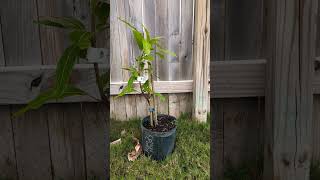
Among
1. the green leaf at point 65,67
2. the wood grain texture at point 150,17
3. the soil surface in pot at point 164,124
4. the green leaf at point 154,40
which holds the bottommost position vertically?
the soil surface in pot at point 164,124

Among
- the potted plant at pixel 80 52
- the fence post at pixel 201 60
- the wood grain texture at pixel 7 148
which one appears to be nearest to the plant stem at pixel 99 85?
the potted plant at pixel 80 52

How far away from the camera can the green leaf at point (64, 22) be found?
2.76 ft

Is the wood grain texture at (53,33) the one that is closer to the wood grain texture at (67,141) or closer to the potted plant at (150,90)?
the wood grain texture at (67,141)

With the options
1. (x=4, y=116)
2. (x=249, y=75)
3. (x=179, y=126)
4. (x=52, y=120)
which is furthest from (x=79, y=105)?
(x=249, y=75)

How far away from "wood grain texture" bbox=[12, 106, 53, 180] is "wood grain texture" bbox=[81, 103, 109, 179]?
12cm

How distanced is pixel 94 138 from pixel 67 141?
81mm

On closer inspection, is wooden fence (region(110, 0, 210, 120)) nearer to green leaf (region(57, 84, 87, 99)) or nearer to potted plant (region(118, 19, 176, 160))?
potted plant (region(118, 19, 176, 160))

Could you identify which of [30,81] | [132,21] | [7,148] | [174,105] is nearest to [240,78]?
[174,105]

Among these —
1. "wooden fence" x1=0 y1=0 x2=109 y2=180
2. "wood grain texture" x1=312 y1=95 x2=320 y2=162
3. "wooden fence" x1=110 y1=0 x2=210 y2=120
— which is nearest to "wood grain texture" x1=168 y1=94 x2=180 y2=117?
"wooden fence" x1=110 y1=0 x2=210 y2=120

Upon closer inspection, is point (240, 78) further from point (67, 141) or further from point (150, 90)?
point (67, 141)

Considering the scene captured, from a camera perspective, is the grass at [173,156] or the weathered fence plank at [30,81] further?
the weathered fence plank at [30,81]

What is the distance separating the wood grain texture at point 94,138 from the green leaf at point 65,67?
0.16 metres

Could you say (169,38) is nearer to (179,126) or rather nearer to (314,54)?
(179,126)

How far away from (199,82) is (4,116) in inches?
22.7
